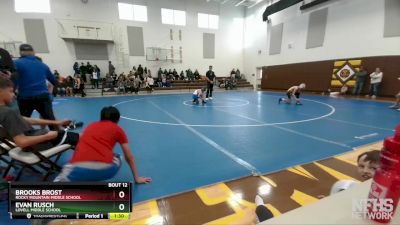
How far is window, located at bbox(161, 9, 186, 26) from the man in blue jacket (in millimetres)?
16695

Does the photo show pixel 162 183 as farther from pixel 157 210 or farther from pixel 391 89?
pixel 391 89

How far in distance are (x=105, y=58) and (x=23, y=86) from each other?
1530 cm

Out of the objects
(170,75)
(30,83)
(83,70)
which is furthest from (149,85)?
(30,83)

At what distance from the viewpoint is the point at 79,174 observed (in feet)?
6.71

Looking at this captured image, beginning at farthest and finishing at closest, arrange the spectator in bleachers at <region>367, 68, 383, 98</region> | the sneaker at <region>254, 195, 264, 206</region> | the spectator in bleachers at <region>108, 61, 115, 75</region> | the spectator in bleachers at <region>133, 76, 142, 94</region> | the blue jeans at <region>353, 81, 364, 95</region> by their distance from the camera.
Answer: the spectator in bleachers at <region>108, 61, 115, 75</region>, the spectator in bleachers at <region>133, 76, 142, 94</region>, the blue jeans at <region>353, 81, 364, 95</region>, the spectator in bleachers at <region>367, 68, 383, 98</region>, the sneaker at <region>254, 195, 264, 206</region>

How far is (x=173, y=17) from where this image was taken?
19.0 metres

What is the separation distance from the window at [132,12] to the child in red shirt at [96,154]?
17.5 meters

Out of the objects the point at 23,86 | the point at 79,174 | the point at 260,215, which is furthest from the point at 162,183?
the point at 23,86

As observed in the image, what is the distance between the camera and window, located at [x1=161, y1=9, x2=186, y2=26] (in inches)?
733

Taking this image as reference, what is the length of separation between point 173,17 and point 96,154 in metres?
19.0

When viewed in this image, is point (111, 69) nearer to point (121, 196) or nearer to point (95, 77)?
point (95, 77)

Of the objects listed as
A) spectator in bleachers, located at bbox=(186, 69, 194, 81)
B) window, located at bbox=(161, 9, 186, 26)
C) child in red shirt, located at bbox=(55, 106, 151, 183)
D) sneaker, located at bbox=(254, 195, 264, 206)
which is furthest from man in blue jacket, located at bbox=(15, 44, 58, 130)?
window, located at bbox=(161, 9, 186, 26)
